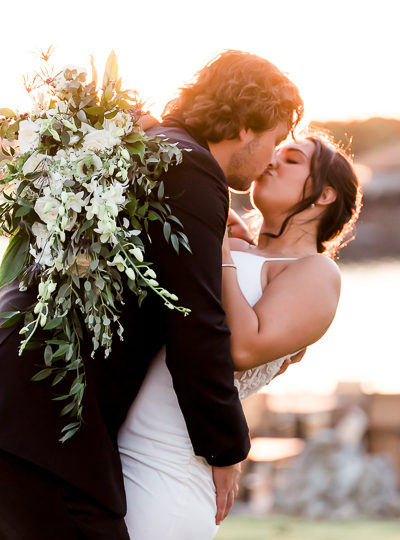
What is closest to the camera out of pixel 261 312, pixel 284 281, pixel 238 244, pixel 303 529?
pixel 261 312

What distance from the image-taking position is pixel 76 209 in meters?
2.20

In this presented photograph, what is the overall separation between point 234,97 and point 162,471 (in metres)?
1.14

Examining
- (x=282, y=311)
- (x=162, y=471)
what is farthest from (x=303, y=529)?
(x=162, y=471)

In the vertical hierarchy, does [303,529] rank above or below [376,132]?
above

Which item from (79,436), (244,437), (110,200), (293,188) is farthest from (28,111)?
(293,188)

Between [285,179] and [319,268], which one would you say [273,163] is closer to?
[285,179]

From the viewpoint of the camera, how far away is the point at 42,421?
232cm

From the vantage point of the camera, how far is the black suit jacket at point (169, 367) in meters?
2.32

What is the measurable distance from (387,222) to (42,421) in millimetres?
51272

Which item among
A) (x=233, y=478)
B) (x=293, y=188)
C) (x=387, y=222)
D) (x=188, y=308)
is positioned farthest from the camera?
(x=387, y=222)

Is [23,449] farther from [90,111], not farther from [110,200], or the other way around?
[90,111]

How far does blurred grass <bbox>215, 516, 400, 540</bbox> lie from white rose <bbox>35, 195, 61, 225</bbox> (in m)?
4.44

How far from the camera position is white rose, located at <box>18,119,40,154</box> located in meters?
2.27

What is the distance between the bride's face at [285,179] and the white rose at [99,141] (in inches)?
44.6
